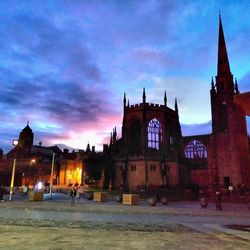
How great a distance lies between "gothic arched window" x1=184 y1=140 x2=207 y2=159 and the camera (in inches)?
2992

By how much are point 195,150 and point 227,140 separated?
1605 centimetres

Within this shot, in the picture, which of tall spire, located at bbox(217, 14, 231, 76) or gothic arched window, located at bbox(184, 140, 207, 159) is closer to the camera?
tall spire, located at bbox(217, 14, 231, 76)

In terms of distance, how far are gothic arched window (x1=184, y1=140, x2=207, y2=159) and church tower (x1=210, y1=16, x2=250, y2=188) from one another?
44.4ft

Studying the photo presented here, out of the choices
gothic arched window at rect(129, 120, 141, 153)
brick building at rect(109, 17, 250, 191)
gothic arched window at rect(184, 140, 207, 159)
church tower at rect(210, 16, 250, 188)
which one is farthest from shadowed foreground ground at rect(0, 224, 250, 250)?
gothic arched window at rect(184, 140, 207, 159)

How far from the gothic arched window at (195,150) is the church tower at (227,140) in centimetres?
1353

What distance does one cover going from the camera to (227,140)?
6138 cm

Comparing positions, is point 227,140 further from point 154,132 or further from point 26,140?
point 26,140

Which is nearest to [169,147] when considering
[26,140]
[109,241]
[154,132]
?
[154,132]

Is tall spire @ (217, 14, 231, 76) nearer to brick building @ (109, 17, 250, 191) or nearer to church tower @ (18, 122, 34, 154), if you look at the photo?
brick building @ (109, 17, 250, 191)

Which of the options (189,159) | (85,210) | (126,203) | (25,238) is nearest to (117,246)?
(25,238)

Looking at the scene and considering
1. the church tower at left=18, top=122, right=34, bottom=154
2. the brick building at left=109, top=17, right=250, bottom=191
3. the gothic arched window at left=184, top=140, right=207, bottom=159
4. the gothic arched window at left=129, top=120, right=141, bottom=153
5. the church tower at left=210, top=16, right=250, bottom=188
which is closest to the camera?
the brick building at left=109, top=17, right=250, bottom=191

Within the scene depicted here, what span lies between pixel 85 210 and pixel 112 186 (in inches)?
1367

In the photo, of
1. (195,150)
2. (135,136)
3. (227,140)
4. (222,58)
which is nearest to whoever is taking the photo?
(227,140)

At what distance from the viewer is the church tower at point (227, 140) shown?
2343 inches
